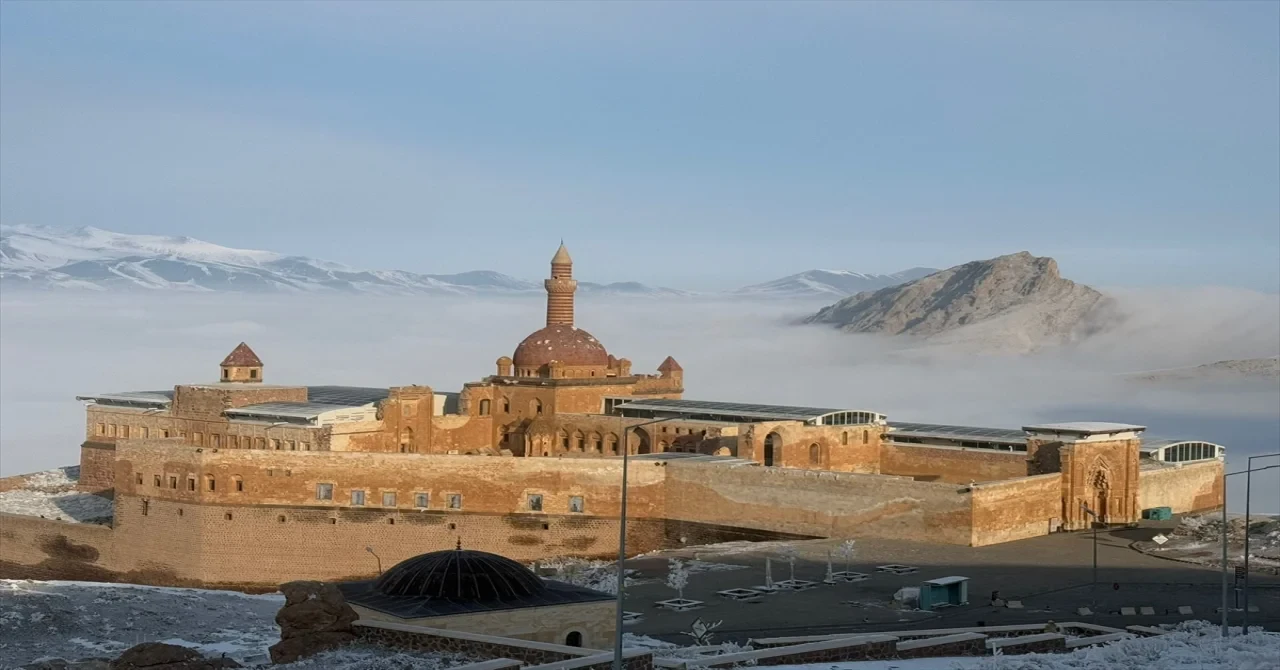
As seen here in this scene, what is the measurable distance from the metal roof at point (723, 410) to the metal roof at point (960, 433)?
10.6 feet

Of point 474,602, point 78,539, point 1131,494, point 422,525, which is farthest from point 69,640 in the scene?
point 1131,494

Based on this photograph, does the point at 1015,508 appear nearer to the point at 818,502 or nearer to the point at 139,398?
the point at 818,502

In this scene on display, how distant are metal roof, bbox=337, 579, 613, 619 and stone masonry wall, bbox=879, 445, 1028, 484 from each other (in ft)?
99.4

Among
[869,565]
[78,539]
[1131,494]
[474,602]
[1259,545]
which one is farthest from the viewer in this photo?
[78,539]

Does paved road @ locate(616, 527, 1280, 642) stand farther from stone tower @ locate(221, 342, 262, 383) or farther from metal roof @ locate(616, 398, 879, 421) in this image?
stone tower @ locate(221, 342, 262, 383)

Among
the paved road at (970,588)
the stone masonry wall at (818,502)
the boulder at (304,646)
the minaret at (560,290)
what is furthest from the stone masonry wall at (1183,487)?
the boulder at (304,646)

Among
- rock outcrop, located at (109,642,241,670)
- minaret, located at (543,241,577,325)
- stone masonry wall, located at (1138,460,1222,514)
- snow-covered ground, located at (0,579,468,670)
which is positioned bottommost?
snow-covered ground, located at (0,579,468,670)

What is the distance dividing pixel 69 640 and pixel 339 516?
1760 centimetres

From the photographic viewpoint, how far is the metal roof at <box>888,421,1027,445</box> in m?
63.7

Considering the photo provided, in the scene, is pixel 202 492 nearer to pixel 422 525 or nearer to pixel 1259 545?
pixel 422 525

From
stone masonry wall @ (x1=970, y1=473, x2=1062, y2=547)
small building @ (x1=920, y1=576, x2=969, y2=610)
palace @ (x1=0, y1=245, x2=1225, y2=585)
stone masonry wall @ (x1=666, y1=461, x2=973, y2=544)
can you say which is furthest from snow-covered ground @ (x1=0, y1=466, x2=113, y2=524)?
small building @ (x1=920, y1=576, x2=969, y2=610)

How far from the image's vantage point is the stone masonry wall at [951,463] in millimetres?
62312

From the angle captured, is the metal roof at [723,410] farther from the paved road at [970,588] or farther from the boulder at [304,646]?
the boulder at [304,646]

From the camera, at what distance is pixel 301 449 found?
63.9 meters
